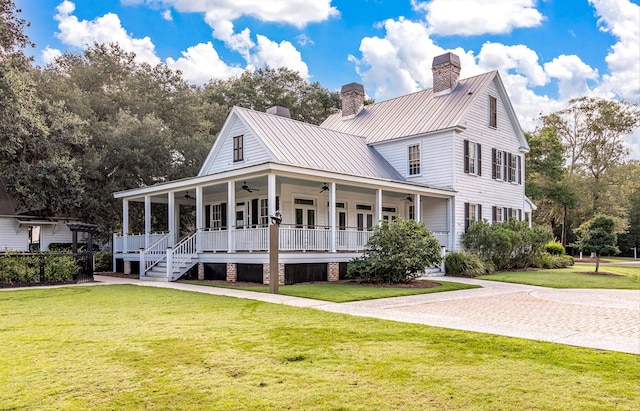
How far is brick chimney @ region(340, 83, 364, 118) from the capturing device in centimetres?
2925

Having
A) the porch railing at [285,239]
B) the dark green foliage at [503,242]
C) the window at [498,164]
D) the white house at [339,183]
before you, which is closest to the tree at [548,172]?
the white house at [339,183]

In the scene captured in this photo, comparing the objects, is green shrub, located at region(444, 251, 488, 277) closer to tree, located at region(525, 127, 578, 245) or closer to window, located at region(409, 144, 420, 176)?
window, located at region(409, 144, 420, 176)

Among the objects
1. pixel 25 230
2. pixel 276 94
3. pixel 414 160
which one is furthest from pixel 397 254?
pixel 276 94

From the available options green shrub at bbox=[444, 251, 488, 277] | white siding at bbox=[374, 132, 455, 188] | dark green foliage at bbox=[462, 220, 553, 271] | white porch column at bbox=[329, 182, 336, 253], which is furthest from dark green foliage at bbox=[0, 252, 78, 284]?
dark green foliage at bbox=[462, 220, 553, 271]

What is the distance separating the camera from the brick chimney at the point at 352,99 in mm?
29250

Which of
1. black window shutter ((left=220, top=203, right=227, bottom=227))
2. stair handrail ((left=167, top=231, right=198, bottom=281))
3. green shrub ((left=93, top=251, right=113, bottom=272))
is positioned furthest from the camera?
green shrub ((left=93, top=251, right=113, bottom=272))

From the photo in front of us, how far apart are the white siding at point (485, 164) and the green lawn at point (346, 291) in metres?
7.98

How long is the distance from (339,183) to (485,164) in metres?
10.4

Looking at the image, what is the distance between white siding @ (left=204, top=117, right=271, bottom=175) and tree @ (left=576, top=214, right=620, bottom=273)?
1494 cm

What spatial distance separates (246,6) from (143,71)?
13.9 metres

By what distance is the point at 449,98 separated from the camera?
25281 mm

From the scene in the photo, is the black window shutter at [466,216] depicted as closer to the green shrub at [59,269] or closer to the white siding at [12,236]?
the green shrub at [59,269]

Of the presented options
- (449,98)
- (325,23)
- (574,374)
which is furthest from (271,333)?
(449,98)

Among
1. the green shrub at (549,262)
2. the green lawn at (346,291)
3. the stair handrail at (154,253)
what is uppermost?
the stair handrail at (154,253)
